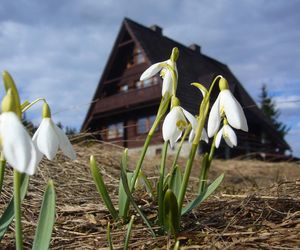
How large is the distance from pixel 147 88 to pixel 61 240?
16.1 metres

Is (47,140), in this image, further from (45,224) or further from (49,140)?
(45,224)

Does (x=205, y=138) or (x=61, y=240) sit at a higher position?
(x=205, y=138)

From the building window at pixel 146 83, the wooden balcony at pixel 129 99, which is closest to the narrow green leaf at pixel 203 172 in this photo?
the building window at pixel 146 83

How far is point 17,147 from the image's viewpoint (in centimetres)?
82

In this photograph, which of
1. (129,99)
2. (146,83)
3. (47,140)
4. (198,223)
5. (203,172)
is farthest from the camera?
(129,99)

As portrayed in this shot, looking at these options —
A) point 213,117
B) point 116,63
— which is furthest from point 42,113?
point 116,63

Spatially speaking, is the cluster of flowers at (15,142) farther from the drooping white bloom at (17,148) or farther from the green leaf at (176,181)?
the green leaf at (176,181)

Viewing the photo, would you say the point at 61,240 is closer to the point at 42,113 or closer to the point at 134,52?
the point at 42,113

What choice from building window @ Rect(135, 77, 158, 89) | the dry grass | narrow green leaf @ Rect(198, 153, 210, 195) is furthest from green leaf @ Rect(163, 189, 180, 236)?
building window @ Rect(135, 77, 158, 89)

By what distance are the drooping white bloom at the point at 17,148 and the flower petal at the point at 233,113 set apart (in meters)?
0.58

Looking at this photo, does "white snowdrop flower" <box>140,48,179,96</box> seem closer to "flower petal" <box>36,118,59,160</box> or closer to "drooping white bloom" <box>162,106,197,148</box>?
"drooping white bloom" <box>162,106,197,148</box>

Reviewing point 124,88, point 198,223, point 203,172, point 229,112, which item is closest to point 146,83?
point 124,88

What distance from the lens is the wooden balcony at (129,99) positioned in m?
17.0

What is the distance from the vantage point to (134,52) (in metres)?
17.8
